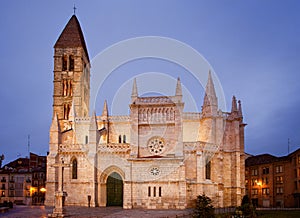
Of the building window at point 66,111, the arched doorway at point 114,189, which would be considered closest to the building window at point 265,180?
the arched doorway at point 114,189

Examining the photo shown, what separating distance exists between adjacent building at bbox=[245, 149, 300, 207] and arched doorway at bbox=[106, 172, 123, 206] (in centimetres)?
2370

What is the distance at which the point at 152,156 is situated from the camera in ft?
159

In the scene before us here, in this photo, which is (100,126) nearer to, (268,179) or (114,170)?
(114,170)

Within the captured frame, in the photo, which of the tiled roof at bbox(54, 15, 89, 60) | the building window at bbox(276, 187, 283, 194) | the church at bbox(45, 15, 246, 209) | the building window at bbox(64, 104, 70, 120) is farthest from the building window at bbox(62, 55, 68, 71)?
the building window at bbox(276, 187, 283, 194)

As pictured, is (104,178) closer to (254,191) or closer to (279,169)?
(279,169)

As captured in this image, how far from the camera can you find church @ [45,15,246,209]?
46.5 metres

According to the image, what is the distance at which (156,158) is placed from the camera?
1838 inches

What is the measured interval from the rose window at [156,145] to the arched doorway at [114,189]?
5.08 meters

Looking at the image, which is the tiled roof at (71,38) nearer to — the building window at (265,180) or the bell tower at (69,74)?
the bell tower at (69,74)

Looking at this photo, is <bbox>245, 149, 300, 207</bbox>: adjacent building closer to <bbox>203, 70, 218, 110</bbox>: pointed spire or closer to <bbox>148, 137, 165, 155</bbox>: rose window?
<bbox>203, 70, 218, 110</bbox>: pointed spire

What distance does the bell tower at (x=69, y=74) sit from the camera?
208 ft

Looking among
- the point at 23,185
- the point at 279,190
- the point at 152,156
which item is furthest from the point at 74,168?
the point at 279,190

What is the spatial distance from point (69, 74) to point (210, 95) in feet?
76.7

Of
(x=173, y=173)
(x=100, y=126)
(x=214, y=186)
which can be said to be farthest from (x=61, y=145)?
(x=214, y=186)
